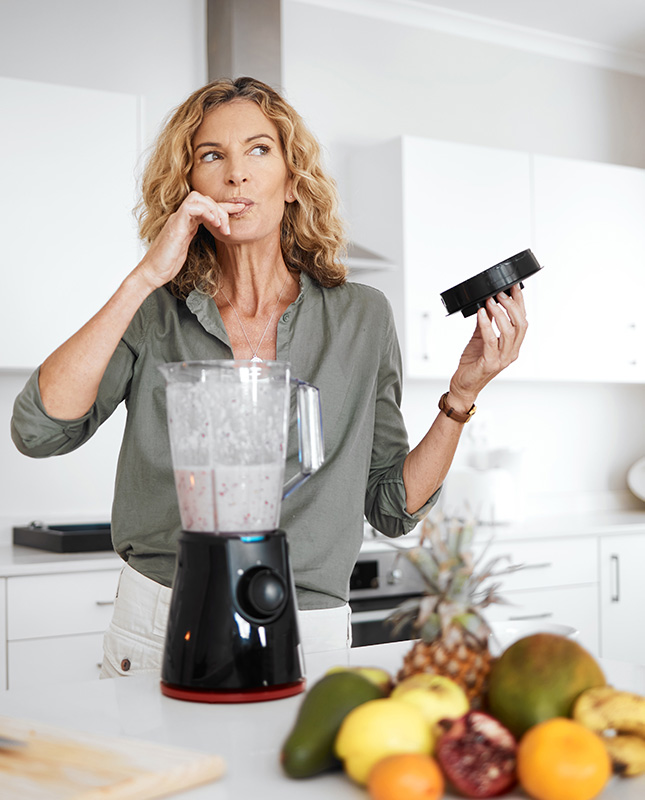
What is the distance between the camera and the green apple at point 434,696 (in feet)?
2.11

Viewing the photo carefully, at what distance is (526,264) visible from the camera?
3.85 ft

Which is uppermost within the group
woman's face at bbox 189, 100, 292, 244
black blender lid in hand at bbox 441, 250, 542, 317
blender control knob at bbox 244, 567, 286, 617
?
woman's face at bbox 189, 100, 292, 244

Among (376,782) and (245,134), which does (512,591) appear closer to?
(245,134)

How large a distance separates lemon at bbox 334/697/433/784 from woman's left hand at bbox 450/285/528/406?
0.62m

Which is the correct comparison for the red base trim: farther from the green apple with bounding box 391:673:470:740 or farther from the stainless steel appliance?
the stainless steel appliance

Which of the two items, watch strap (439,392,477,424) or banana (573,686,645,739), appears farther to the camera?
watch strap (439,392,477,424)

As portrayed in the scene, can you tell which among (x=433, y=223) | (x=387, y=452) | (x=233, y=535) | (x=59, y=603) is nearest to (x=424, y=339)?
(x=433, y=223)

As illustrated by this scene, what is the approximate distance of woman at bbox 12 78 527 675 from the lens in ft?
3.82

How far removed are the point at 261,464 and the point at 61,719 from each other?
29cm

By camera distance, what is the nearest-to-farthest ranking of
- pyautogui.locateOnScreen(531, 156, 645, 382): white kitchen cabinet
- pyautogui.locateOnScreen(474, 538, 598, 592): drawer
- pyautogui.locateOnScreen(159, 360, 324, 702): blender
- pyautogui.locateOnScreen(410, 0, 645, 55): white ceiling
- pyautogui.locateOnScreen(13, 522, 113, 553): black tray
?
pyautogui.locateOnScreen(159, 360, 324, 702): blender < pyautogui.locateOnScreen(13, 522, 113, 553): black tray < pyautogui.locateOnScreen(474, 538, 598, 592): drawer < pyautogui.locateOnScreen(531, 156, 645, 382): white kitchen cabinet < pyautogui.locateOnScreen(410, 0, 645, 55): white ceiling

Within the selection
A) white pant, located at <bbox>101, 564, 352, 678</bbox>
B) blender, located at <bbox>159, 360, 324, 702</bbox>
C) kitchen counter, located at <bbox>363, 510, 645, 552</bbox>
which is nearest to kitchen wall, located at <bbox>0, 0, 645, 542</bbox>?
kitchen counter, located at <bbox>363, 510, 645, 552</bbox>

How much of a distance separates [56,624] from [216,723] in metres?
1.58

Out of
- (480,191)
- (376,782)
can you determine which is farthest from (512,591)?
(376,782)

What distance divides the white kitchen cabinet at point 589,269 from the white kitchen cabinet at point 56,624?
5.74ft
